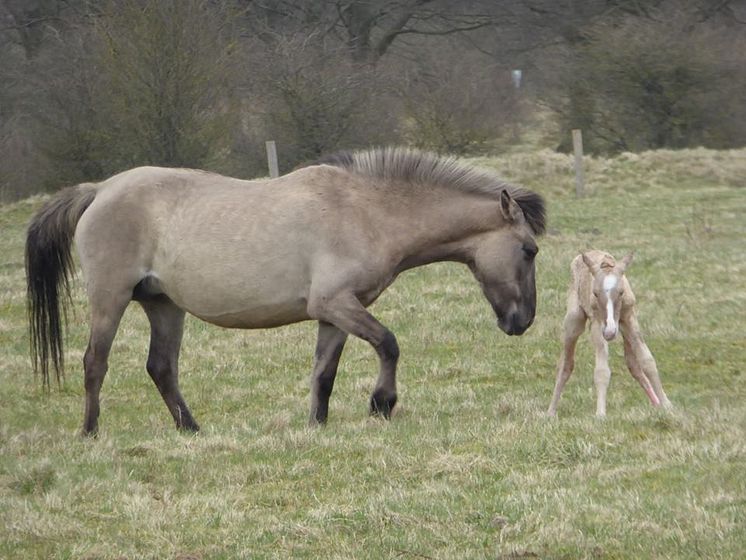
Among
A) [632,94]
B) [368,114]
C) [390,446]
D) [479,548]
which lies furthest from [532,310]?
[632,94]

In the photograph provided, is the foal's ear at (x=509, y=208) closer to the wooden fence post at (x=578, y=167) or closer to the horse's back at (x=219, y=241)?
the horse's back at (x=219, y=241)

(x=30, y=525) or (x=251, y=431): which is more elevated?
(x=30, y=525)

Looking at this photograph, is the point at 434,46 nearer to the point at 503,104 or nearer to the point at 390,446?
the point at 503,104

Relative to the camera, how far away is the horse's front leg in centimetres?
816

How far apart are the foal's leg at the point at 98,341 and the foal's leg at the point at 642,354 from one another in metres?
3.62

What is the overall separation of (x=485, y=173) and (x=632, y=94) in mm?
21461

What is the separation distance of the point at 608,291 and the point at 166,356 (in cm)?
320

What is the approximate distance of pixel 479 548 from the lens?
5.27 metres

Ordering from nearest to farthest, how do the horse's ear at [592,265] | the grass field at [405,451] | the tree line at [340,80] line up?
the grass field at [405,451], the horse's ear at [592,265], the tree line at [340,80]

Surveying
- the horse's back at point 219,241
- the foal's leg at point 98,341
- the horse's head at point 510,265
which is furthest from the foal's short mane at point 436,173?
the foal's leg at point 98,341

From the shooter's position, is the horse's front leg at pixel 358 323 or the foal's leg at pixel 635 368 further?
the foal's leg at pixel 635 368

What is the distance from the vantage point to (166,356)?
8.99m

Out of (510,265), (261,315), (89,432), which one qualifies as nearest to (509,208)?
(510,265)

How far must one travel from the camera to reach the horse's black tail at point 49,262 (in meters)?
9.05
